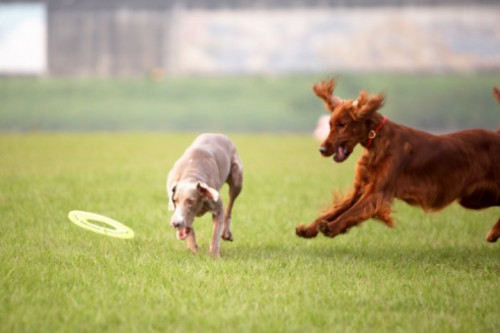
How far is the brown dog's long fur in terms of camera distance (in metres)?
6.75

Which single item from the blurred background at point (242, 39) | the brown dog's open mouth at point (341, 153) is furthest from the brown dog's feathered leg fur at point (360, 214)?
the blurred background at point (242, 39)

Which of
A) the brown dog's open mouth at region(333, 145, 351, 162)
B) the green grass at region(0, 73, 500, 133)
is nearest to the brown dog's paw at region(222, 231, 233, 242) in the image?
the brown dog's open mouth at region(333, 145, 351, 162)

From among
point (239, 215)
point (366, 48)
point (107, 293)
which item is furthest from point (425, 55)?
point (107, 293)

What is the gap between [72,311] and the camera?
187 inches

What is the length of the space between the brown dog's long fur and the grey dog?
74 centimetres

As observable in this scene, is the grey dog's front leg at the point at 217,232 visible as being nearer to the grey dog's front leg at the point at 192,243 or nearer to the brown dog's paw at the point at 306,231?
the grey dog's front leg at the point at 192,243

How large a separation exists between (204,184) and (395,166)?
5.19 feet

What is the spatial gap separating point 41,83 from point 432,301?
23555 mm

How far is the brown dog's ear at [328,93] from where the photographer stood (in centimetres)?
716

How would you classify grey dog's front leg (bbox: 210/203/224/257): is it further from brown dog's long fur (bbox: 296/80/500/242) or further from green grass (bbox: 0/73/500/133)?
green grass (bbox: 0/73/500/133)

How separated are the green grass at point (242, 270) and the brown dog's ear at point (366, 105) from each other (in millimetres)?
1193

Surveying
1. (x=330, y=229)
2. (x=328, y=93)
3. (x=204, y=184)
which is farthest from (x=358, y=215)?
(x=204, y=184)

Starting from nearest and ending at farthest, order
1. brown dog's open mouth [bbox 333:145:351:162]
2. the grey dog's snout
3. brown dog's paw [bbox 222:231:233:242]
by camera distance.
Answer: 1. the grey dog's snout
2. brown dog's open mouth [bbox 333:145:351:162]
3. brown dog's paw [bbox 222:231:233:242]

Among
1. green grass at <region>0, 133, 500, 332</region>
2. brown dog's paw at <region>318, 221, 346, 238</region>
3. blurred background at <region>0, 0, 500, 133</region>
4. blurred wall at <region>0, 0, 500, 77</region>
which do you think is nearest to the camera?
green grass at <region>0, 133, 500, 332</region>
